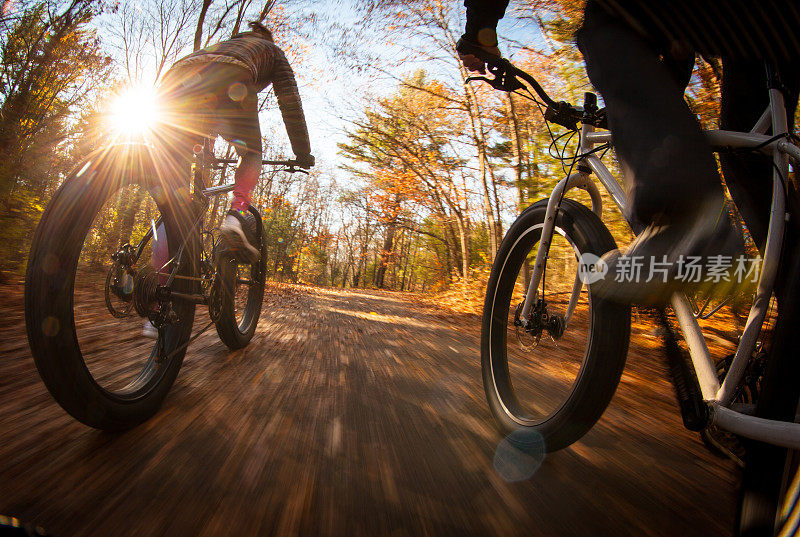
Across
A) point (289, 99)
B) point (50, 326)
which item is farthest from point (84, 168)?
point (289, 99)

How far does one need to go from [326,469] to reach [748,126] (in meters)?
1.88

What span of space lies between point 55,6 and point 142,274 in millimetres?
11336

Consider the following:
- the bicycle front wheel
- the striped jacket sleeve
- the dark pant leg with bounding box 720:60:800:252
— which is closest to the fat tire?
the striped jacket sleeve

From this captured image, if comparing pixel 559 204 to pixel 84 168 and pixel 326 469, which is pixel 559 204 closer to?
pixel 326 469

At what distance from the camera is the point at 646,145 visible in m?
0.97

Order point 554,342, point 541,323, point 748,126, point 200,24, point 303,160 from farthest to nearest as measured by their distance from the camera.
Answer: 1. point 200,24
2. point 303,160
3. point 554,342
4. point 541,323
5. point 748,126

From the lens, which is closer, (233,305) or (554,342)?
(554,342)

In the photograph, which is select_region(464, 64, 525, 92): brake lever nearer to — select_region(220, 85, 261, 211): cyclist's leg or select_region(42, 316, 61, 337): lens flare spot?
select_region(220, 85, 261, 211): cyclist's leg

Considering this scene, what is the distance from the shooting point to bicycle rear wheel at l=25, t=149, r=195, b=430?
0.92 metres

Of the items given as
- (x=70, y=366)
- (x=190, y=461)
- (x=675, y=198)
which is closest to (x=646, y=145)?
(x=675, y=198)

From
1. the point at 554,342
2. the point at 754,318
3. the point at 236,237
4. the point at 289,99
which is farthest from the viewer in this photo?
the point at 289,99

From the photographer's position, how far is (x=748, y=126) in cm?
124

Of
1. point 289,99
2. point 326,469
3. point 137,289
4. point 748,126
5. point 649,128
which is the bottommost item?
point 326,469

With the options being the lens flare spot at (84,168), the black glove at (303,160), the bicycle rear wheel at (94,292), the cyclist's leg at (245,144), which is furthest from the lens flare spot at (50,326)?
the black glove at (303,160)
